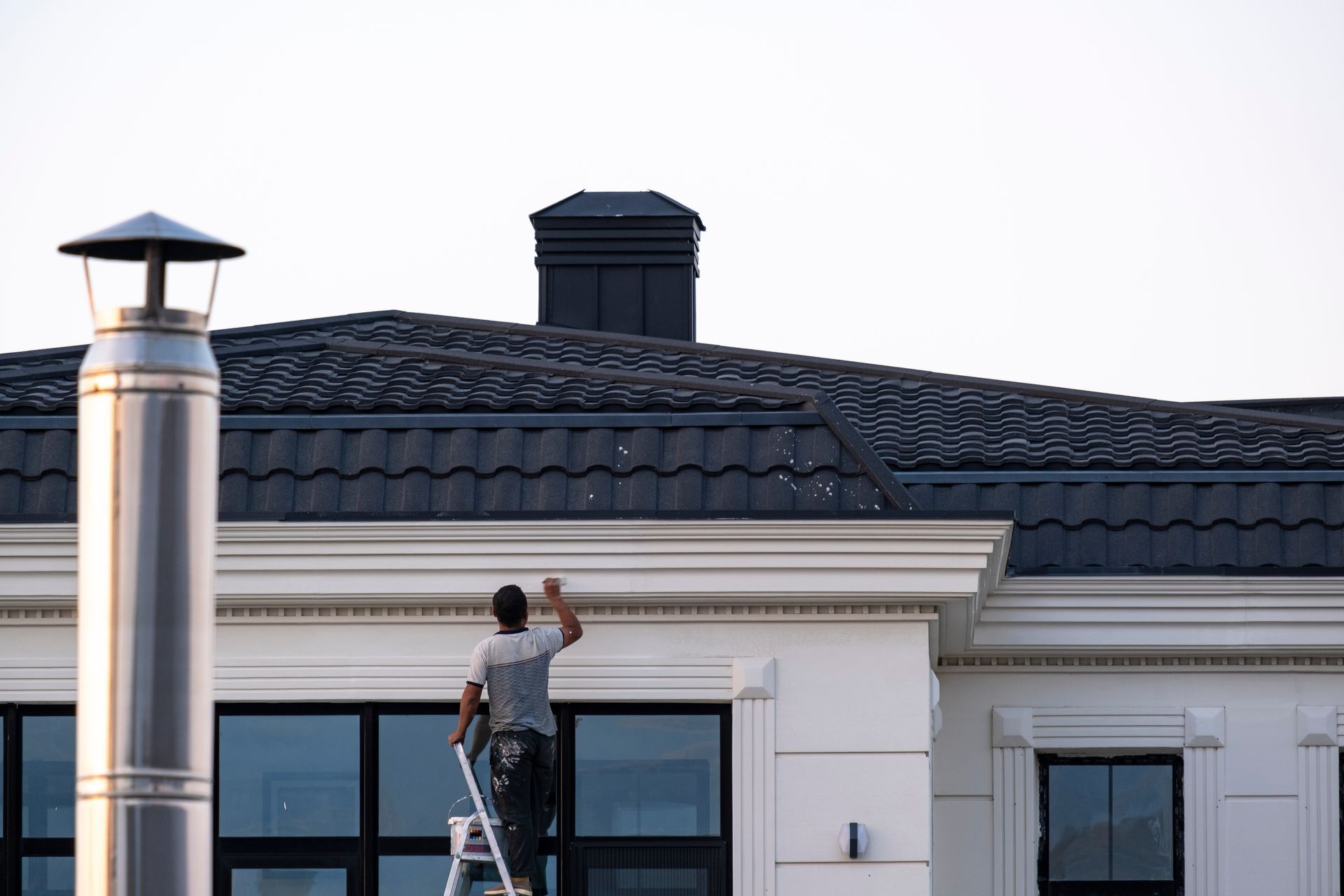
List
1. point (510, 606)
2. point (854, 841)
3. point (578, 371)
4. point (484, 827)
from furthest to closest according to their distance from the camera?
1. point (578, 371)
2. point (854, 841)
3. point (510, 606)
4. point (484, 827)

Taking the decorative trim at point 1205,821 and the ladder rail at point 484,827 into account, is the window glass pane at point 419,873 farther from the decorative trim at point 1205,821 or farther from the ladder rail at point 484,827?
the decorative trim at point 1205,821

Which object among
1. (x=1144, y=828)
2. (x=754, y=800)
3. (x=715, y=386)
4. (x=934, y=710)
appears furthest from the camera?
(x=1144, y=828)

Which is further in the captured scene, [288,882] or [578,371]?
[578,371]

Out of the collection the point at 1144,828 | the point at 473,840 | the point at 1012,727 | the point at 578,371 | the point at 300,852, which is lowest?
the point at 1144,828

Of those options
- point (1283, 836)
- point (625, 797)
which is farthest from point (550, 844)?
point (1283, 836)

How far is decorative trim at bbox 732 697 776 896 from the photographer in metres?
8.17

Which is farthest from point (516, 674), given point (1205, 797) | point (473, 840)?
point (1205, 797)

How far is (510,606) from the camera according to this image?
25.5ft

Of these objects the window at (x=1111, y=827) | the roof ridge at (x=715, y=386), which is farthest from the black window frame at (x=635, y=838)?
the window at (x=1111, y=827)

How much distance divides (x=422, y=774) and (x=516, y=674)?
91 cm

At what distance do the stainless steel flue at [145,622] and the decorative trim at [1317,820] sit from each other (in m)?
7.65

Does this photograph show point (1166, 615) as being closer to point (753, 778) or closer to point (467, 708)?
point (753, 778)

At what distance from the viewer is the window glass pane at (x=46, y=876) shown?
839 centimetres

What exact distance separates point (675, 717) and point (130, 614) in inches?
180
